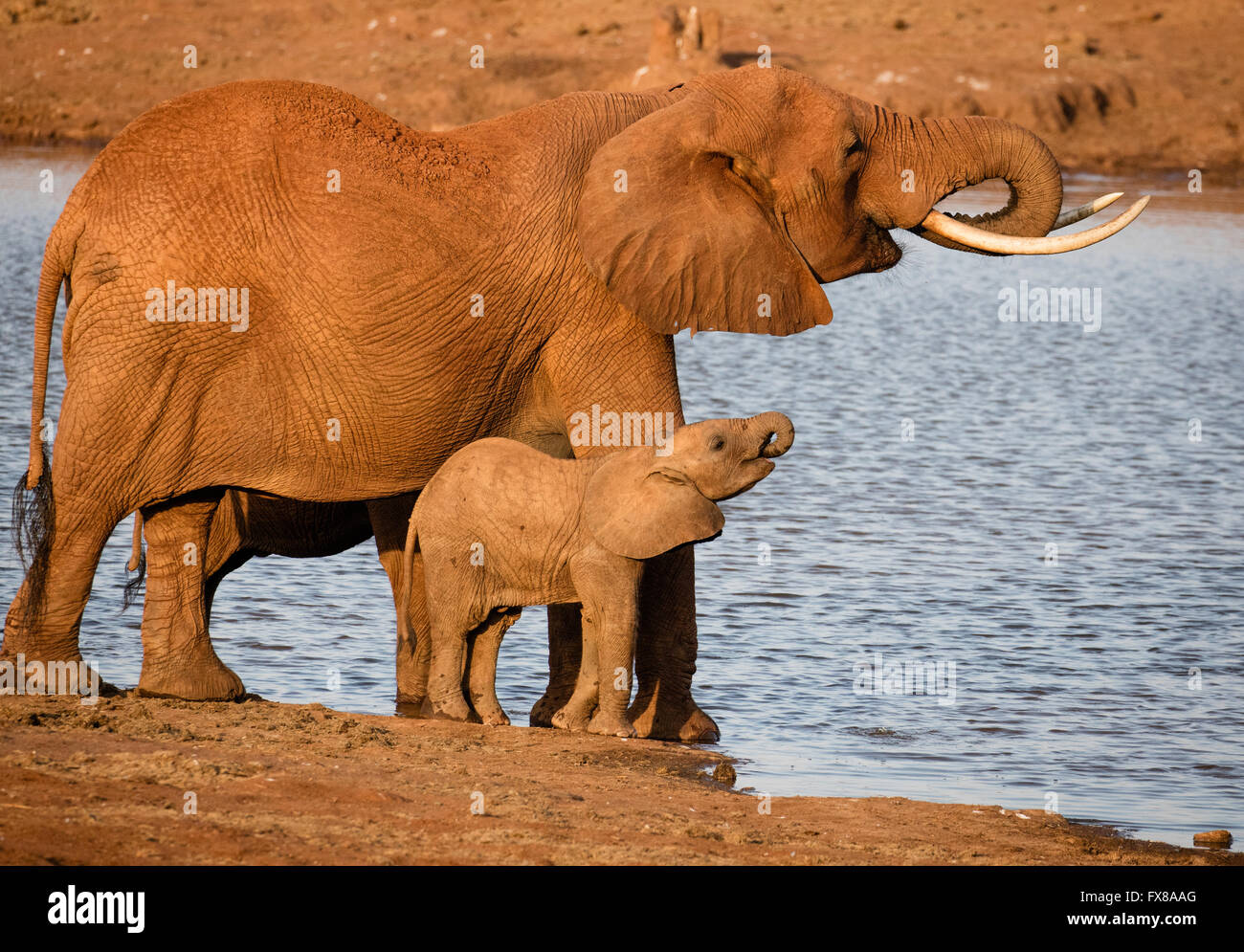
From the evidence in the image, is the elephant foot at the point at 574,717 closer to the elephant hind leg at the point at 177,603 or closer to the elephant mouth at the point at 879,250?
the elephant hind leg at the point at 177,603

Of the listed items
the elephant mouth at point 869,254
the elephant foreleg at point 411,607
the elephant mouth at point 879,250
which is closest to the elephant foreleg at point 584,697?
the elephant foreleg at point 411,607

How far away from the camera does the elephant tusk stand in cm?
833

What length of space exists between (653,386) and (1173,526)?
6788 millimetres

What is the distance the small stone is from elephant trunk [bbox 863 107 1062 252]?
2648 mm

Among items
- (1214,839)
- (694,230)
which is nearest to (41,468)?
(694,230)

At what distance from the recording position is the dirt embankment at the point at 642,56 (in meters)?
34.4

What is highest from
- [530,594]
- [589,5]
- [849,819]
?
[589,5]

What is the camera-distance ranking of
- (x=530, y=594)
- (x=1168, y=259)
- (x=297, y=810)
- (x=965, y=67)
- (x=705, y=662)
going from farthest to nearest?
1. (x=965, y=67)
2. (x=1168, y=259)
3. (x=705, y=662)
4. (x=530, y=594)
5. (x=297, y=810)

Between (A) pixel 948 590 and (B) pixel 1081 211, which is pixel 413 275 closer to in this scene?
(B) pixel 1081 211

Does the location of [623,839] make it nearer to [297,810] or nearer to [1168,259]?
[297,810]

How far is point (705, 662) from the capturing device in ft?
34.0

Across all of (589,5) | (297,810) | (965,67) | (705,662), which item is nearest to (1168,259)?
(965,67)

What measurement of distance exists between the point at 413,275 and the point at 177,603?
178 cm

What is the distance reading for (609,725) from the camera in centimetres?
823
